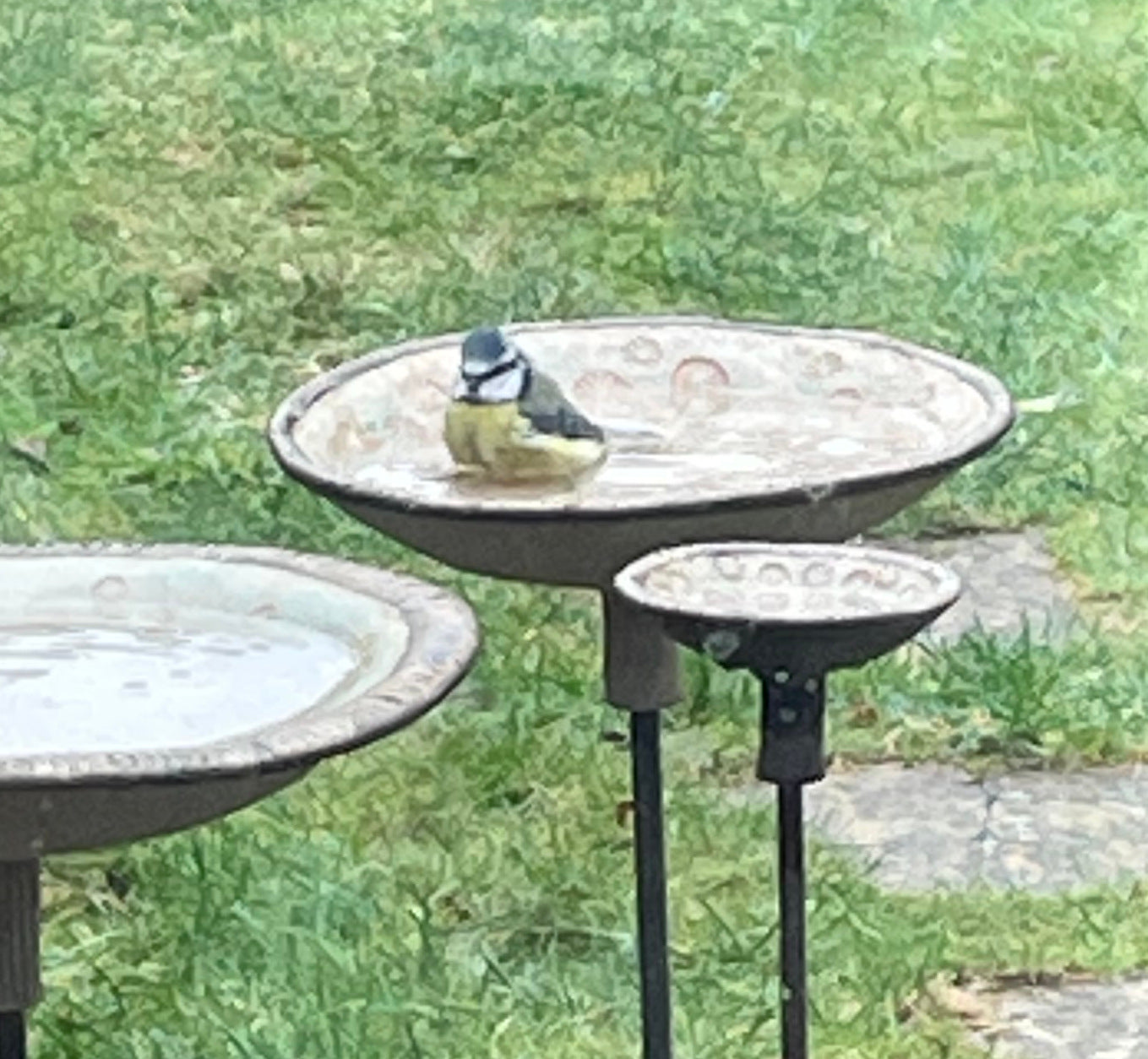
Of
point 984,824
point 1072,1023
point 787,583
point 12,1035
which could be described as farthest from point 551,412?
point 984,824

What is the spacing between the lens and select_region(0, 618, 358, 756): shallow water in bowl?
8.75 feet

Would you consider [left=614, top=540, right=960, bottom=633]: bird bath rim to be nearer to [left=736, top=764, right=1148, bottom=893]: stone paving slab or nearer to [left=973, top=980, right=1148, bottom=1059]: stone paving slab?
[left=973, top=980, right=1148, bottom=1059]: stone paving slab

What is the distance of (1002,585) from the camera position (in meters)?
5.41

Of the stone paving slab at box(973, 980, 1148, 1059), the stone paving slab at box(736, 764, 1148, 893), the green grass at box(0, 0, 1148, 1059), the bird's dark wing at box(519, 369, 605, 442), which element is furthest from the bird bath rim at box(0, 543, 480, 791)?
the stone paving slab at box(736, 764, 1148, 893)

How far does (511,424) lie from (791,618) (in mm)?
563

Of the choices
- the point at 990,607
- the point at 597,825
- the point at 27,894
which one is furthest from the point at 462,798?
the point at 27,894

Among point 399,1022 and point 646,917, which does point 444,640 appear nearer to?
point 646,917

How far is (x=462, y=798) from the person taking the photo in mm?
4738

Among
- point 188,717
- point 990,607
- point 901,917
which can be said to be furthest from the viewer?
point 990,607

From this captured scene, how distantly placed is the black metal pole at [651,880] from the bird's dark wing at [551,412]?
1.17 feet

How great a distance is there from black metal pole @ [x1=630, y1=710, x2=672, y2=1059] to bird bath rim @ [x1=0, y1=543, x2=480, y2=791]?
579mm

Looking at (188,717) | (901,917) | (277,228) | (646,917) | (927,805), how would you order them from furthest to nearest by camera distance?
(277,228), (927,805), (901,917), (646,917), (188,717)

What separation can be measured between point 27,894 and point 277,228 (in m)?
4.49

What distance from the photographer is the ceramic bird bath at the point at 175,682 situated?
99.0 inches
